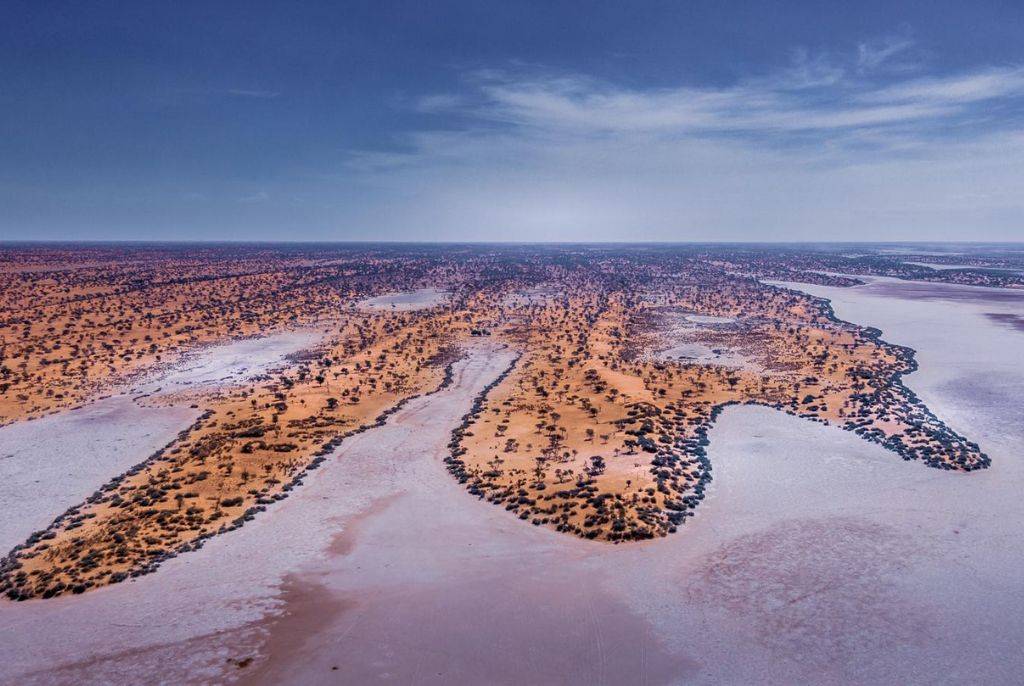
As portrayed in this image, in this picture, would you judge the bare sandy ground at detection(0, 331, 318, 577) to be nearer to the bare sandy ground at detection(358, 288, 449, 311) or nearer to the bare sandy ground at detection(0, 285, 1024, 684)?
the bare sandy ground at detection(0, 285, 1024, 684)

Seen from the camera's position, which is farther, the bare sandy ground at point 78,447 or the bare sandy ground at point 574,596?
the bare sandy ground at point 78,447

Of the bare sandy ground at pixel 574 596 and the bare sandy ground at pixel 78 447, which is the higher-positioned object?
the bare sandy ground at pixel 78 447

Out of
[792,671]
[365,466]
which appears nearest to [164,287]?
[365,466]

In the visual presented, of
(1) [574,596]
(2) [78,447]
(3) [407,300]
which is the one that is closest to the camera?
(1) [574,596]

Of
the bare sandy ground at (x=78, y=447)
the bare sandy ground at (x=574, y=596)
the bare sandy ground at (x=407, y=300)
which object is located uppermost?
the bare sandy ground at (x=407, y=300)

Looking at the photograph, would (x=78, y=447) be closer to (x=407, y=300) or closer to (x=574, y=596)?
(x=574, y=596)

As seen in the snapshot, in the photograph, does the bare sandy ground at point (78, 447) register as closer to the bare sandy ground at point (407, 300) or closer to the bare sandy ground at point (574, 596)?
the bare sandy ground at point (574, 596)

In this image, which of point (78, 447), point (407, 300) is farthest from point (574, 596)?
point (407, 300)

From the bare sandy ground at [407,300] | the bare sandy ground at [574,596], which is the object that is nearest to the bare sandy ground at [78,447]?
the bare sandy ground at [574,596]

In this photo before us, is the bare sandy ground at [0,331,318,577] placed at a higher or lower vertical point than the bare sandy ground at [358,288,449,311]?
lower

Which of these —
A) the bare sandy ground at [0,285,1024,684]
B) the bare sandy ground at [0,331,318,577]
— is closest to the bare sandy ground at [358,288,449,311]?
the bare sandy ground at [0,331,318,577]
